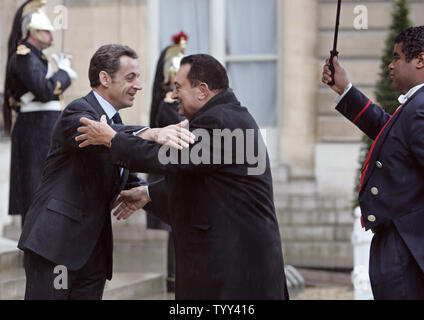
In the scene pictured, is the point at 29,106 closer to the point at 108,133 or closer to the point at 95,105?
the point at 95,105

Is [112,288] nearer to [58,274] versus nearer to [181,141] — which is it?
[58,274]

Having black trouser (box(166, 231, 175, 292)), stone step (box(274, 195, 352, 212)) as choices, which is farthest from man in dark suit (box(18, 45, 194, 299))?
stone step (box(274, 195, 352, 212))

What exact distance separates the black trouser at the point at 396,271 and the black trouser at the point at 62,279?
1.42m

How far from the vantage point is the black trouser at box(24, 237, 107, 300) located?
14.5ft

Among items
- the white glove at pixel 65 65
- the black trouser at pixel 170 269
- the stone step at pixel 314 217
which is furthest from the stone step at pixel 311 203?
the white glove at pixel 65 65

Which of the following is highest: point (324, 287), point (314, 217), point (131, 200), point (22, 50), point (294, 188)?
point (22, 50)

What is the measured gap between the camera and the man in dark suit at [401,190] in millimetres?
4137

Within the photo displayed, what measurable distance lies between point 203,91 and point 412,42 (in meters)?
1.03

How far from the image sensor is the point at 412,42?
426 cm

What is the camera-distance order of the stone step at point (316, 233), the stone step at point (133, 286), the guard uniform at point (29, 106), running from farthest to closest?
the stone step at point (316, 233) < the stone step at point (133, 286) < the guard uniform at point (29, 106)

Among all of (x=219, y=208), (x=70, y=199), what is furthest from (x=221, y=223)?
(x=70, y=199)

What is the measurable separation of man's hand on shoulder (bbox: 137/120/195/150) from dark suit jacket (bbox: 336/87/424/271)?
3.05ft

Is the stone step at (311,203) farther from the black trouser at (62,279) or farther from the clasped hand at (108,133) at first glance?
the clasped hand at (108,133)

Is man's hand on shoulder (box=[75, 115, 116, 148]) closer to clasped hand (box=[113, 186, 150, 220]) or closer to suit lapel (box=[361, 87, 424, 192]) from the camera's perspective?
clasped hand (box=[113, 186, 150, 220])
